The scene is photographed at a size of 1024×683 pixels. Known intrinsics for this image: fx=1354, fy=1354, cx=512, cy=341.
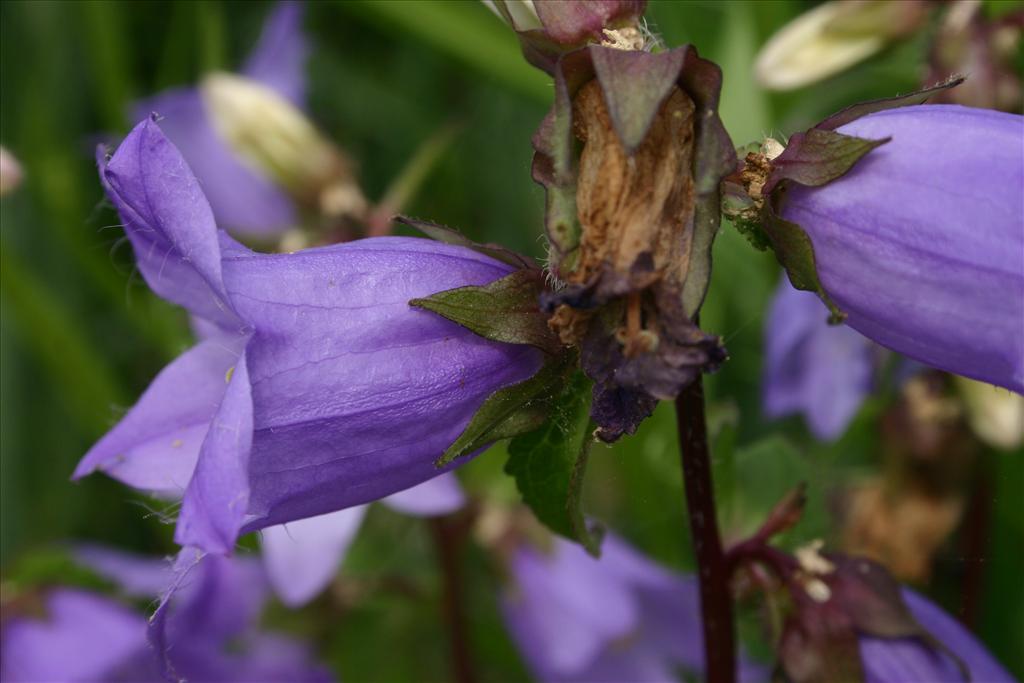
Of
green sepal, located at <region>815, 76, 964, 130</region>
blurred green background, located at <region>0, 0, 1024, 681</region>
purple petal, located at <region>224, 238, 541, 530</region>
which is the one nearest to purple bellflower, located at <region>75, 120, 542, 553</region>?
purple petal, located at <region>224, 238, 541, 530</region>

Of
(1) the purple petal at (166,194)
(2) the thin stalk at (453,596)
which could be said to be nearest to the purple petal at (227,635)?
(2) the thin stalk at (453,596)

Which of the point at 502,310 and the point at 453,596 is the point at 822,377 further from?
the point at 502,310

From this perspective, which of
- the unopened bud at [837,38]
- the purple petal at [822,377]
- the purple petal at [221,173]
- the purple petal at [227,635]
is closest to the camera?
the purple petal at [227,635]

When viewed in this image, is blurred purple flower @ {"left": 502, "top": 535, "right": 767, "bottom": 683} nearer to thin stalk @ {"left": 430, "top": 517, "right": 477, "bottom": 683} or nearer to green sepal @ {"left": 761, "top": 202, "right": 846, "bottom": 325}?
thin stalk @ {"left": 430, "top": 517, "right": 477, "bottom": 683}

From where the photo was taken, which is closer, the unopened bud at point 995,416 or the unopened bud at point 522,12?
the unopened bud at point 522,12

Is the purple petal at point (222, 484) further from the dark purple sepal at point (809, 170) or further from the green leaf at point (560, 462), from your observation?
the dark purple sepal at point (809, 170)

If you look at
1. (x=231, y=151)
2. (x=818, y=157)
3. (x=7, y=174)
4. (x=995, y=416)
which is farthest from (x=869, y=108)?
(x=231, y=151)
